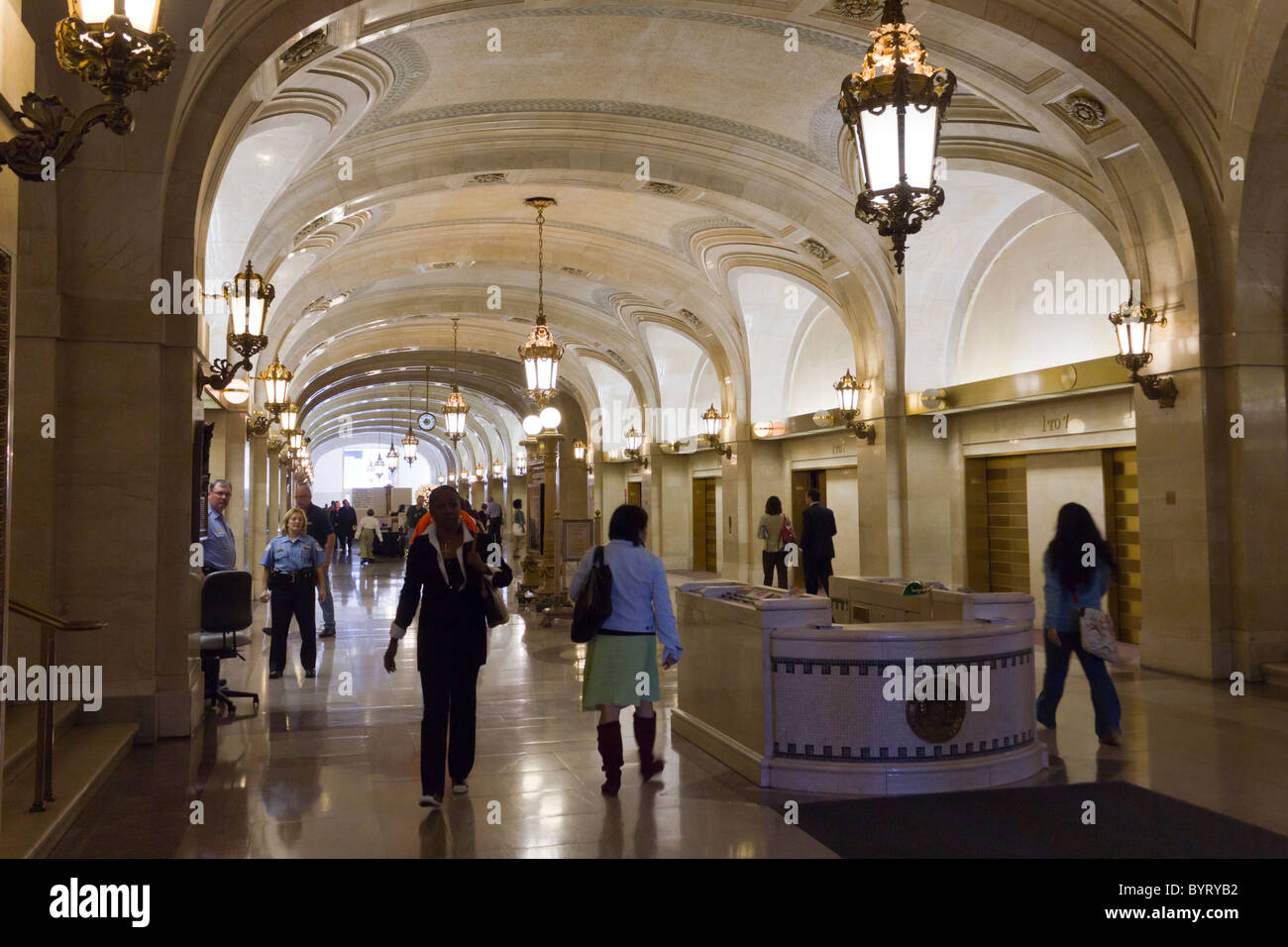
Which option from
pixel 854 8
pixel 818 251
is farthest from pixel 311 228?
pixel 854 8

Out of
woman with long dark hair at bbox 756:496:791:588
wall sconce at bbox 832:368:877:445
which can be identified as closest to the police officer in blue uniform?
woman with long dark hair at bbox 756:496:791:588

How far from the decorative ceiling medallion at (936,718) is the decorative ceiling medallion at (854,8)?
4811 mm

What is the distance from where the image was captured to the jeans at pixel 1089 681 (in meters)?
5.12

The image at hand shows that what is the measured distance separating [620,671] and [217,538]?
3782mm

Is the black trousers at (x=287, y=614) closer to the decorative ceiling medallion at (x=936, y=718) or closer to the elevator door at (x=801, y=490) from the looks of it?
the decorative ceiling medallion at (x=936, y=718)

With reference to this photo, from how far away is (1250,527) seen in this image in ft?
23.1

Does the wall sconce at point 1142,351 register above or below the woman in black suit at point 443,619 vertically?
above

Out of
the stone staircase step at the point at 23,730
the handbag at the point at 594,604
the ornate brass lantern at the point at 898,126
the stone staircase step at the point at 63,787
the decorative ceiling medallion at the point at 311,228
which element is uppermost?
the decorative ceiling medallion at the point at 311,228

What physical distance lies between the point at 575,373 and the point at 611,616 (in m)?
17.7

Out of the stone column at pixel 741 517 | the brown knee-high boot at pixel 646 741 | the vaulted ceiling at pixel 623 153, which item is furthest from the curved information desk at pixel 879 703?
the stone column at pixel 741 517

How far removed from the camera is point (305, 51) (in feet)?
20.4

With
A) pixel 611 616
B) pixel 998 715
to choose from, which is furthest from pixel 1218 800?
pixel 611 616

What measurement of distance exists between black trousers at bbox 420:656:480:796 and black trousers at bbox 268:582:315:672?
3.27 m
